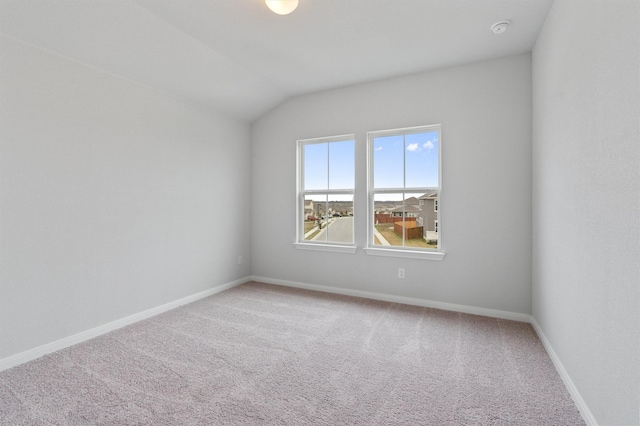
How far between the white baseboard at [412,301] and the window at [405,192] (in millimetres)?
542

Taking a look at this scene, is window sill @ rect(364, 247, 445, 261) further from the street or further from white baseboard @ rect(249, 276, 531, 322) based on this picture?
white baseboard @ rect(249, 276, 531, 322)

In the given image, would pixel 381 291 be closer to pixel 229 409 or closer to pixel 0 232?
pixel 229 409

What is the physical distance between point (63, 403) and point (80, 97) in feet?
7.77

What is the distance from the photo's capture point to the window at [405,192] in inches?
137

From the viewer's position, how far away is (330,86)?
388 cm

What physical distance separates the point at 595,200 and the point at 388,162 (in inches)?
92.0

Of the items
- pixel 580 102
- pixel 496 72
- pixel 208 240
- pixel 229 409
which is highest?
pixel 496 72

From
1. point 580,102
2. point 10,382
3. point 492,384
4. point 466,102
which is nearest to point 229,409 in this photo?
point 10,382

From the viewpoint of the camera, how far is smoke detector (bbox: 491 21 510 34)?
2.50 m

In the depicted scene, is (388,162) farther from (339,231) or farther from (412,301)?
(412,301)

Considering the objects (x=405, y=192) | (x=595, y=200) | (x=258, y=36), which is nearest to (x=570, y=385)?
(x=595, y=200)

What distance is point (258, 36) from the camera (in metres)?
2.75

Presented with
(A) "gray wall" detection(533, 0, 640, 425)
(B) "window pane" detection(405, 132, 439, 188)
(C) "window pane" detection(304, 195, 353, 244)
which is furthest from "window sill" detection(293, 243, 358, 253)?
(A) "gray wall" detection(533, 0, 640, 425)

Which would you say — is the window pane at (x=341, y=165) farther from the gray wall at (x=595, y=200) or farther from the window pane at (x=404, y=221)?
the gray wall at (x=595, y=200)
